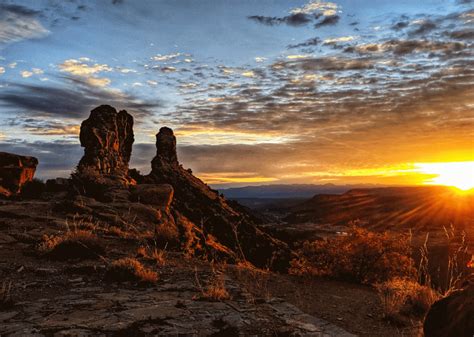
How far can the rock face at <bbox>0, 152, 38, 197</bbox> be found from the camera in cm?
2817

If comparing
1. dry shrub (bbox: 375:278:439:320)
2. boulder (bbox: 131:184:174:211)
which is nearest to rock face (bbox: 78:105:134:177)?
boulder (bbox: 131:184:174:211)

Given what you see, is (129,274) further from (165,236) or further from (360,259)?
(360,259)

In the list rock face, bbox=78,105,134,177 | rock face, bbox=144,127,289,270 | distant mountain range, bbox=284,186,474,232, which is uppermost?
rock face, bbox=78,105,134,177

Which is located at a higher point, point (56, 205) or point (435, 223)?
point (56, 205)

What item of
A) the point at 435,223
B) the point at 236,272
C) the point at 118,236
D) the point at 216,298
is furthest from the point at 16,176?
the point at 435,223

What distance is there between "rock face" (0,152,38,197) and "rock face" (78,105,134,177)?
11.0 metres

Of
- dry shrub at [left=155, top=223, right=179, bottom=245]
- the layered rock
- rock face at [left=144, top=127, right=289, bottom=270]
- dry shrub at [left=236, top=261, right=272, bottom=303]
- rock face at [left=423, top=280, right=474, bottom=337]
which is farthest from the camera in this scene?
the layered rock

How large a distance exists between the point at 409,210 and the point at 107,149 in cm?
10471

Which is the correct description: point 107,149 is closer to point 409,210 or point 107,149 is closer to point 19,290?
point 19,290

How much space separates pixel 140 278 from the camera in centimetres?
808

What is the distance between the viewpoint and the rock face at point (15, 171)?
28.2 metres

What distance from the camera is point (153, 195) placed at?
27656 mm

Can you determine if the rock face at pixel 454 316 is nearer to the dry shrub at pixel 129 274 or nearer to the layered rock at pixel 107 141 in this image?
the dry shrub at pixel 129 274

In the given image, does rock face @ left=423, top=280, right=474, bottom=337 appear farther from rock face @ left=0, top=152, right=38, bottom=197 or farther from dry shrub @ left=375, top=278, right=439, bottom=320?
rock face @ left=0, top=152, right=38, bottom=197
